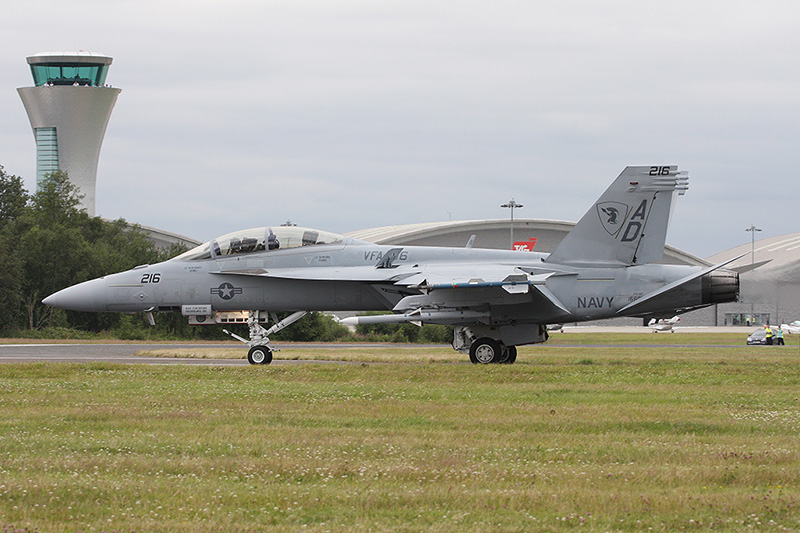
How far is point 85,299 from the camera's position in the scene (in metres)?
22.6

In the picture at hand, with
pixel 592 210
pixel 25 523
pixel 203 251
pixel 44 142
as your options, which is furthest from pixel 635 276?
pixel 44 142

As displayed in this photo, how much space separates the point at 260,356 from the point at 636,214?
9.21 metres

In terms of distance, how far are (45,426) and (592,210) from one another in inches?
535

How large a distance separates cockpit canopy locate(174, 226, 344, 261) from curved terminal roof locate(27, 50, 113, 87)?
91.0 meters

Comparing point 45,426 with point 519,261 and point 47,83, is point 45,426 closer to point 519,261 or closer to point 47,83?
point 519,261

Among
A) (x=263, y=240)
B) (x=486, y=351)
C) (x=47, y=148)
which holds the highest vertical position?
(x=47, y=148)

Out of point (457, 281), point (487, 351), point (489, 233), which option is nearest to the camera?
point (457, 281)

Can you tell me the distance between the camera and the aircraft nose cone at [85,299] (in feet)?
73.9

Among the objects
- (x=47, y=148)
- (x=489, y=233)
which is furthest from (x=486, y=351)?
(x=47, y=148)

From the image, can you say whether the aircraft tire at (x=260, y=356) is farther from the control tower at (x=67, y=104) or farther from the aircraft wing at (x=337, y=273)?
the control tower at (x=67, y=104)

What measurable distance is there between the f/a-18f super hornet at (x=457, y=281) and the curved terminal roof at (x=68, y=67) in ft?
296

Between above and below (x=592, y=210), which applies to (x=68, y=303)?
below

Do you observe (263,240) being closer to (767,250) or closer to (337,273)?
(337,273)

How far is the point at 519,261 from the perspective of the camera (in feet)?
69.9
